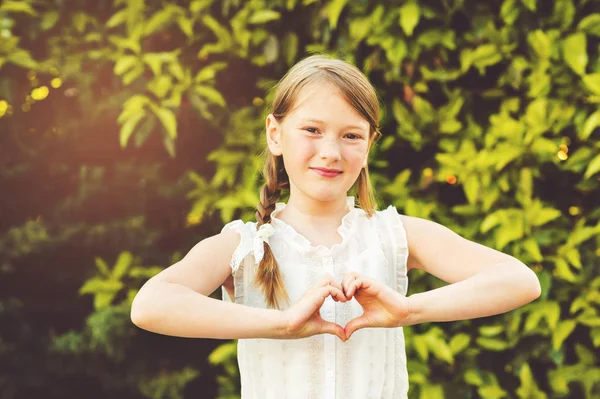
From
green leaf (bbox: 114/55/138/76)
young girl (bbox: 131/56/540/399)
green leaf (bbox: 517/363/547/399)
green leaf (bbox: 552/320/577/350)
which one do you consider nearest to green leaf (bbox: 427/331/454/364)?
green leaf (bbox: 517/363/547/399)

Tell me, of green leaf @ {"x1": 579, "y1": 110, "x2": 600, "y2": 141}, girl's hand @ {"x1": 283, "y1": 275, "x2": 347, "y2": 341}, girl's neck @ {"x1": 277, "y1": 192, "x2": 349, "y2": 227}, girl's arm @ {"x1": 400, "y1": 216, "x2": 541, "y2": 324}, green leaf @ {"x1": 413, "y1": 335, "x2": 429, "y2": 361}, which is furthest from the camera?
green leaf @ {"x1": 413, "y1": 335, "x2": 429, "y2": 361}

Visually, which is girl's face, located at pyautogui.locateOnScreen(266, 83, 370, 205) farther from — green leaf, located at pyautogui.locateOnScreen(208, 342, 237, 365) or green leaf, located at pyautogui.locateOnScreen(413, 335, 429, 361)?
green leaf, located at pyautogui.locateOnScreen(208, 342, 237, 365)

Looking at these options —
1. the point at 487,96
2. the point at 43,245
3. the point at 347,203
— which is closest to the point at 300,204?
the point at 347,203

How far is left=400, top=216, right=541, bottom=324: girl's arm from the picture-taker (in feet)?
5.82

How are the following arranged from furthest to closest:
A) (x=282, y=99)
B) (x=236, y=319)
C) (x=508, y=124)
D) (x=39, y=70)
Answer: (x=39, y=70)
(x=508, y=124)
(x=282, y=99)
(x=236, y=319)

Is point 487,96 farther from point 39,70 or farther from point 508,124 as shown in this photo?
point 39,70

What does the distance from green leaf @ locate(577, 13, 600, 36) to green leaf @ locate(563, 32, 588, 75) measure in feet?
0.13

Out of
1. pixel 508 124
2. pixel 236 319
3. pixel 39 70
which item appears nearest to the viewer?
pixel 236 319

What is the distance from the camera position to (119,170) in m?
3.33

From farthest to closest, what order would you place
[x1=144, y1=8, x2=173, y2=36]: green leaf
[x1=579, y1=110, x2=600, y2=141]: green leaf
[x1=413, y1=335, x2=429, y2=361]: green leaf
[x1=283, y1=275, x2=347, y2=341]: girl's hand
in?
[x1=144, y1=8, x2=173, y2=36]: green leaf
[x1=413, y1=335, x2=429, y2=361]: green leaf
[x1=579, y1=110, x2=600, y2=141]: green leaf
[x1=283, y1=275, x2=347, y2=341]: girl's hand

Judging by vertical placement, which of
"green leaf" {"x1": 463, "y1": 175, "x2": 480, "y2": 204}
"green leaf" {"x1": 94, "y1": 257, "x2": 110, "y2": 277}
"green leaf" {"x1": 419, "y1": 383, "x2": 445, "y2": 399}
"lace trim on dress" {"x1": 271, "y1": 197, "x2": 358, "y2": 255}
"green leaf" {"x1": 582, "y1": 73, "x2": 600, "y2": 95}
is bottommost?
"green leaf" {"x1": 419, "y1": 383, "x2": 445, "y2": 399}

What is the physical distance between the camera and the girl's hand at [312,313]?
167 cm

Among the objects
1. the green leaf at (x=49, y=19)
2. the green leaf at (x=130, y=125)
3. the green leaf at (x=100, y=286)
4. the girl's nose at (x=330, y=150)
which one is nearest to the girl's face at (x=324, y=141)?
the girl's nose at (x=330, y=150)

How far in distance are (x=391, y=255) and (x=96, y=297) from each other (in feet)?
5.59
